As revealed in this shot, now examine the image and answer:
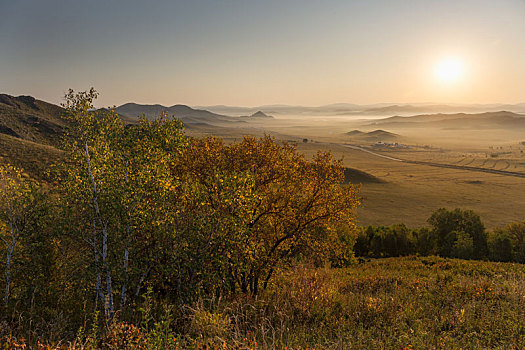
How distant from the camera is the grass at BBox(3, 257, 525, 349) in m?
7.48

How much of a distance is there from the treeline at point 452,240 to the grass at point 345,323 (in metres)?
39.2

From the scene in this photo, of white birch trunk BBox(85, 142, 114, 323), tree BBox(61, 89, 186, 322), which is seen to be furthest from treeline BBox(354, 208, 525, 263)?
white birch trunk BBox(85, 142, 114, 323)

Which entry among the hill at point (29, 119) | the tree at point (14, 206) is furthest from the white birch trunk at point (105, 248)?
the hill at point (29, 119)

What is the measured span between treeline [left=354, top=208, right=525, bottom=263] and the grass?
129 ft

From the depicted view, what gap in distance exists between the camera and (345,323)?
928 centimetres

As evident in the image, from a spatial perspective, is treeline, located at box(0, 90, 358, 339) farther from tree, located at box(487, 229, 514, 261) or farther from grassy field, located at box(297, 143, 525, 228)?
grassy field, located at box(297, 143, 525, 228)

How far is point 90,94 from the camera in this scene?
12.2 meters

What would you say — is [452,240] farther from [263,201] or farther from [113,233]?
[113,233]

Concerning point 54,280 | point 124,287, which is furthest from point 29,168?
point 124,287

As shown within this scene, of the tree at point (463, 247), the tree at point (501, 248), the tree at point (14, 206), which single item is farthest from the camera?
the tree at point (463, 247)

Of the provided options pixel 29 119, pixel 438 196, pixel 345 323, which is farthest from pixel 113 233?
pixel 29 119

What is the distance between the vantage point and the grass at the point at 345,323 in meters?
7.48

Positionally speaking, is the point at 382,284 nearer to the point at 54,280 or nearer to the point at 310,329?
the point at 310,329

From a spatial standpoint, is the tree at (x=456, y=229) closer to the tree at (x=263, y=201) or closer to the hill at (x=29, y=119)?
the tree at (x=263, y=201)
